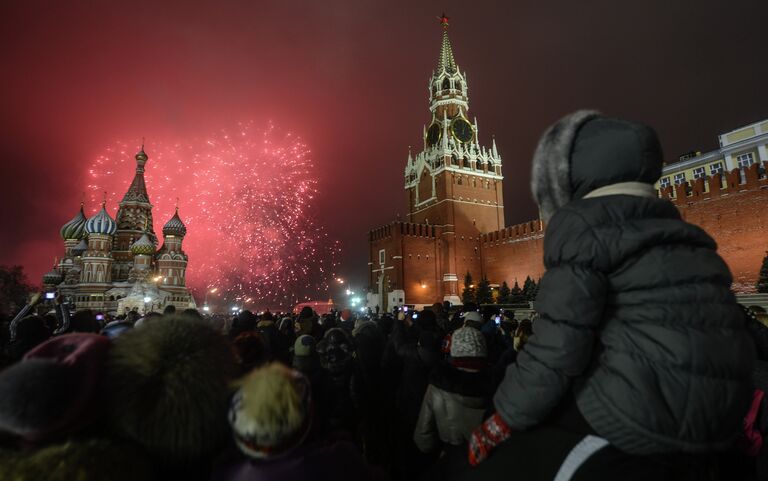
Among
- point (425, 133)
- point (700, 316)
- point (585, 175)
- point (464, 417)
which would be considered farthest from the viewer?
point (425, 133)

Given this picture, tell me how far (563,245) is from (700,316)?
1.53ft

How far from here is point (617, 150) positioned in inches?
60.1

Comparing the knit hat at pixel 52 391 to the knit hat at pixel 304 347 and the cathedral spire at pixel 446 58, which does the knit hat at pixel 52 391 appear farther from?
the cathedral spire at pixel 446 58

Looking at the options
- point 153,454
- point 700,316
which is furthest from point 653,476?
point 153,454

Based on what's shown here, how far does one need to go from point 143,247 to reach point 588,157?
39985 millimetres

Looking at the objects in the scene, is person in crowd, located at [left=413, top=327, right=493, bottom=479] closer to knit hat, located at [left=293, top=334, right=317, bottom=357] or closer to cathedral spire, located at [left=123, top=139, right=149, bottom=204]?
knit hat, located at [left=293, top=334, right=317, bottom=357]

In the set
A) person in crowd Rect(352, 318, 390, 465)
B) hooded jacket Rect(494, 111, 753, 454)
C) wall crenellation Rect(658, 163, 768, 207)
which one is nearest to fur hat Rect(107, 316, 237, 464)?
hooded jacket Rect(494, 111, 753, 454)

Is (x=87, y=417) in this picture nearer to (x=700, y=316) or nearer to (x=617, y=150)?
(x=700, y=316)

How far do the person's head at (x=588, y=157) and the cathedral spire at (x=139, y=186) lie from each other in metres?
45.1

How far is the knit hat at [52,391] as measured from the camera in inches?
43.8

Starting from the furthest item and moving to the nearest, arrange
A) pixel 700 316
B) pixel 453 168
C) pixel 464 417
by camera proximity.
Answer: pixel 453 168
pixel 464 417
pixel 700 316

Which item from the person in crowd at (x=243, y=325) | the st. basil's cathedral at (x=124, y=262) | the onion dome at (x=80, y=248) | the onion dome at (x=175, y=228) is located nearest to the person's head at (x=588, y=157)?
the person in crowd at (x=243, y=325)

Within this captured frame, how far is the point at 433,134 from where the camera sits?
159ft

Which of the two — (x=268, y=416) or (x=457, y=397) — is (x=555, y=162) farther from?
(x=457, y=397)
